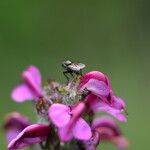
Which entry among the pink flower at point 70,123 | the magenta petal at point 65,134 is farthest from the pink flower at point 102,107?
the magenta petal at point 65,134

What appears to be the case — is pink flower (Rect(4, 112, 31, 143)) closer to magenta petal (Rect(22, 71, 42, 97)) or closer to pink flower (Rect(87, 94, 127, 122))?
magenta petal (Rect(22, 71, 42, 97))

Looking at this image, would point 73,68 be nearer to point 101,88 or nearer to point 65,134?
point 101,88

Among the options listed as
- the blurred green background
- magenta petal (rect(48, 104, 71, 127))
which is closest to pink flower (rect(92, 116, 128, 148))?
magenta petal (rect(48, 104, 71, 127))

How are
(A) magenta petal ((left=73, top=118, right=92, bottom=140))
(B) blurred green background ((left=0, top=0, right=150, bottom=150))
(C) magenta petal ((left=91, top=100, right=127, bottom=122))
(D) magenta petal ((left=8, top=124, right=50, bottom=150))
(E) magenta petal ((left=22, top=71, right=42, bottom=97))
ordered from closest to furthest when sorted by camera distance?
(A) magenta petal ((left=73, top=118, right=92, bottom=140))
(D) magenta petal ((left=8, top=124, right=50, bottom=150))
(C) magenta petal ((left=91, top=100, right=127, bottom=122))
(E) magenta petal ((left=22, top=71, right=42, bottom=97))
(B) blurred green background ((left=0, top=0, right=150, bottom=150))

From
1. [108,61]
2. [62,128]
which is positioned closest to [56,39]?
[108,61]

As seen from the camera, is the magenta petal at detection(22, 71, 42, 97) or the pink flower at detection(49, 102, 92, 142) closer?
the pink flower at detection(49, 102, 92, 142)

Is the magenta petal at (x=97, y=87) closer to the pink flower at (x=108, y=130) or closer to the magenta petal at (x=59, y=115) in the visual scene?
the magenta petal at (x=59, y=115)

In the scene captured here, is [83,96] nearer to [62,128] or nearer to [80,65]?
[80,65]

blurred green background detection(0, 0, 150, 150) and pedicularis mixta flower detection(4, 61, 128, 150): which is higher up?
blurred green background detection(0, 0, 150, 150)
